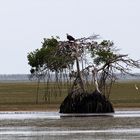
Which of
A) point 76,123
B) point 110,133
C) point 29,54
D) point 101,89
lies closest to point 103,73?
point 101,89

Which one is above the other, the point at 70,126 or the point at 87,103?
the point at 87,103

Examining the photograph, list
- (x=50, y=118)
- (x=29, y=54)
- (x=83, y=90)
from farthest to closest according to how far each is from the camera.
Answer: (x=29, y=54) < (x=83, y=90) < (x=50, y=118)

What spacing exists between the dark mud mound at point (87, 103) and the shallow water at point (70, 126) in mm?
1065

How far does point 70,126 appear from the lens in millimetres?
43656

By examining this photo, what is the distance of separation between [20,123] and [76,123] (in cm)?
324

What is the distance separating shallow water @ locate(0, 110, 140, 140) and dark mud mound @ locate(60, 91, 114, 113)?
3.50 ft

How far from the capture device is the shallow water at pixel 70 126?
37.7 metres

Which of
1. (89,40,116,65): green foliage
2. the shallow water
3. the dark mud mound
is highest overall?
(89,40,116,65): green foliage

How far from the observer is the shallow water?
124 feet

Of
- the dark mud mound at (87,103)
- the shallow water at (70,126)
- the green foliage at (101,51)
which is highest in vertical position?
the green foliage at (101,51)

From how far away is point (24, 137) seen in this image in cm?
3738

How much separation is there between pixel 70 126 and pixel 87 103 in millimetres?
10276

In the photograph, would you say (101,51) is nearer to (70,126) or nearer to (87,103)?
(87,103)

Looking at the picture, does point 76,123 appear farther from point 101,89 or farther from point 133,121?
point 101,89
